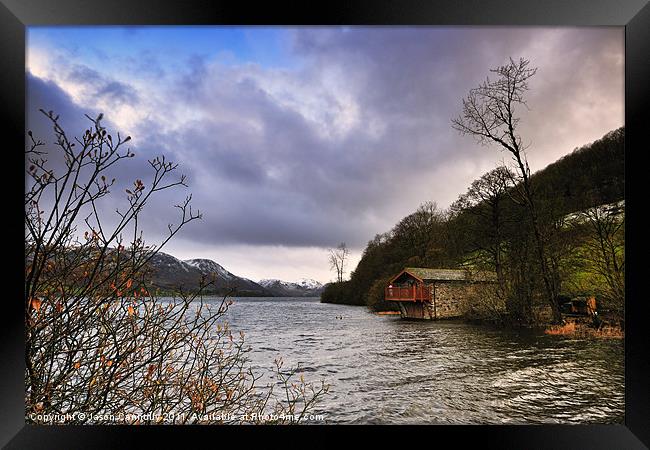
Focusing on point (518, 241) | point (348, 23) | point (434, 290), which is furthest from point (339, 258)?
point (348, 23)

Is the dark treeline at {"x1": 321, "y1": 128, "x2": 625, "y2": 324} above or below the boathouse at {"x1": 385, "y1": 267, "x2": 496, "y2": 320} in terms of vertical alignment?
above

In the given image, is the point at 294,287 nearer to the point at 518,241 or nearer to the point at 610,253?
the point at 518,241

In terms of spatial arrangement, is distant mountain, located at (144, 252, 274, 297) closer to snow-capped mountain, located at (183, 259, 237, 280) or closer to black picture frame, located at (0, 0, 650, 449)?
snow-capped mountain, located at (183, 259, 237, 280)

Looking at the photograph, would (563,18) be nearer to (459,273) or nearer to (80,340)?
(459,273)

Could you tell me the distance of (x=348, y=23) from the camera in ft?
7.39

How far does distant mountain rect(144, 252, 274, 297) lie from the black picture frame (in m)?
0.69

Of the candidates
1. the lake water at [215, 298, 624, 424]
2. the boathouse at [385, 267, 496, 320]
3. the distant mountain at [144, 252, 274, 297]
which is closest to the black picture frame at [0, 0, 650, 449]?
the lake water at [215, 298, 624, 424]

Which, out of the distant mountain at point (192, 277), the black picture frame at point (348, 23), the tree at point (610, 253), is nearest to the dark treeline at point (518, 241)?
the tree at point (610, 253)

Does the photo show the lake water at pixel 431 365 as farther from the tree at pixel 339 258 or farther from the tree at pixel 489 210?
the tree at pixel 489 210

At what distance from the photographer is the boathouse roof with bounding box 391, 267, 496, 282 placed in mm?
3305

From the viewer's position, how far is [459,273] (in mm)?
3324

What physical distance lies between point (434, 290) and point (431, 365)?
25.7 inches

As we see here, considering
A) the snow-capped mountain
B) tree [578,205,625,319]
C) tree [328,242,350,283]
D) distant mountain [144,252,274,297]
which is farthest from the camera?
tree [328,242,350,283]

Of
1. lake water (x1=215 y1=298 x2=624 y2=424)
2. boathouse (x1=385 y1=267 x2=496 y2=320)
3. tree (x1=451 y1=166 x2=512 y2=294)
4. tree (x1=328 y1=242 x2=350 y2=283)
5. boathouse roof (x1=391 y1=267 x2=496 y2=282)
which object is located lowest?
lake water (x1=215 y1=298 x2=624 y2=424)
